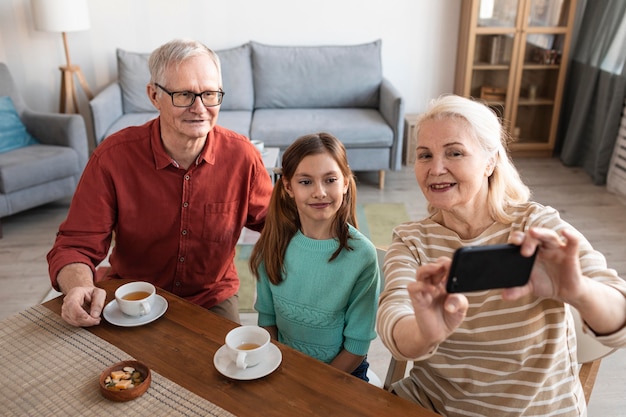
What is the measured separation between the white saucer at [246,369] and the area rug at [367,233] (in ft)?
4.76

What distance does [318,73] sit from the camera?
4.27 m

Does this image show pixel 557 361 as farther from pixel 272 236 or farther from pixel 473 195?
pixel 272 236

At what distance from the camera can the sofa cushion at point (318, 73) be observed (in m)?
4.27

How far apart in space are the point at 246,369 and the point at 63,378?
14.1 inches

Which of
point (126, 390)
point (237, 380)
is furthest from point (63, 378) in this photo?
point (237, 380)

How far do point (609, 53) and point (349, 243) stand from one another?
3478mm

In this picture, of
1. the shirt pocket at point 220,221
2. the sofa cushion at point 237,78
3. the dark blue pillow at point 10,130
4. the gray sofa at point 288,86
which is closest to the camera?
the shirt pocket at point 220,221

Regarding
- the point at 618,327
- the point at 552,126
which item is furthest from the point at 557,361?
the point at 552,126

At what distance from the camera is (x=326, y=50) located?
4.31 metres

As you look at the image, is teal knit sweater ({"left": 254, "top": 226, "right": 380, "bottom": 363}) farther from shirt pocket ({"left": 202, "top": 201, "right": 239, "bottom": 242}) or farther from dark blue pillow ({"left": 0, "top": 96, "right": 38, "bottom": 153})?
dark blue pillow ({"left": 0, "top": 96, "right": 38, "bottom": 153})

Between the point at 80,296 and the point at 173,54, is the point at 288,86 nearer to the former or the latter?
the point at 173,54

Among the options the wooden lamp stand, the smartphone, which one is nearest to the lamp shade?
the wooden lamp stand

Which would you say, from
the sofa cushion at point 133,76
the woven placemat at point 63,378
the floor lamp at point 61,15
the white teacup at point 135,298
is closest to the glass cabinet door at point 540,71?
the sofa cushion at point 133,76

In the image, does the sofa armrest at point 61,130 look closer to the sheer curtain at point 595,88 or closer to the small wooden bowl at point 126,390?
the small wooden bowl at point 126,390
